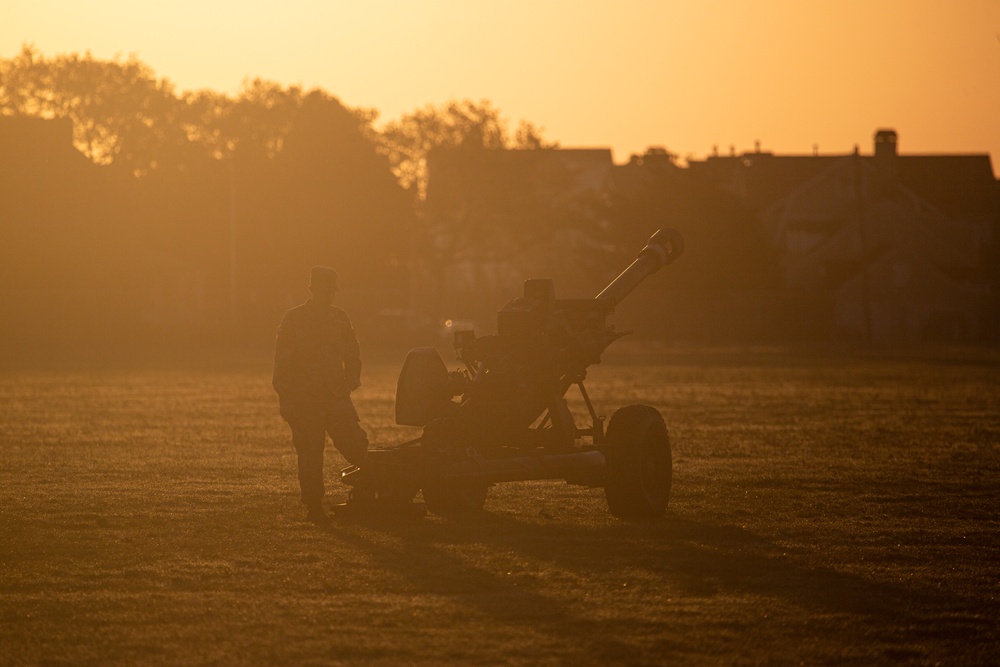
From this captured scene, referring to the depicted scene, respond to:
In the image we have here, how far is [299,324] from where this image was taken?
14398 mm

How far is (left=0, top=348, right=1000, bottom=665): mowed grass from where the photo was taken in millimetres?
9156

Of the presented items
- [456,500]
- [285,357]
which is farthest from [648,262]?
[285,357]

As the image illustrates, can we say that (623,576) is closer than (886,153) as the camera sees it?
Yes

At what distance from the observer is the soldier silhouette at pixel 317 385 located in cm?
1428

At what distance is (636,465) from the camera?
14.4m

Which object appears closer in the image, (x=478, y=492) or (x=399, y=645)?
(x=399, y=645)

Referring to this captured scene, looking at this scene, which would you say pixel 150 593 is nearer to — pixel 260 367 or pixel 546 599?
pixel 546 599

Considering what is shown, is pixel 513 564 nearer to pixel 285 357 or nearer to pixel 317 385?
pixel 317 385

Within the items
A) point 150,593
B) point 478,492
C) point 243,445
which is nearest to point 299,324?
point 478,492

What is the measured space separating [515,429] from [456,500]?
86 cm

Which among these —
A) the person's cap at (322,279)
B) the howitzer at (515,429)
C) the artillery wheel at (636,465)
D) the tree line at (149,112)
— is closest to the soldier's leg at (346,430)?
the howitzer at (515,429)

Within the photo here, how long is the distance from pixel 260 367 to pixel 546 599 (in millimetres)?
41970

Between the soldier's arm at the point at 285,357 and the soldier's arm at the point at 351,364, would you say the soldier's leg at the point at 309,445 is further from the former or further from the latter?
the soldier's arm at the point at 351,364

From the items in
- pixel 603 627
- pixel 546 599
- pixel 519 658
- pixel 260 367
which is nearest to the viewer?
pixel 519 658
